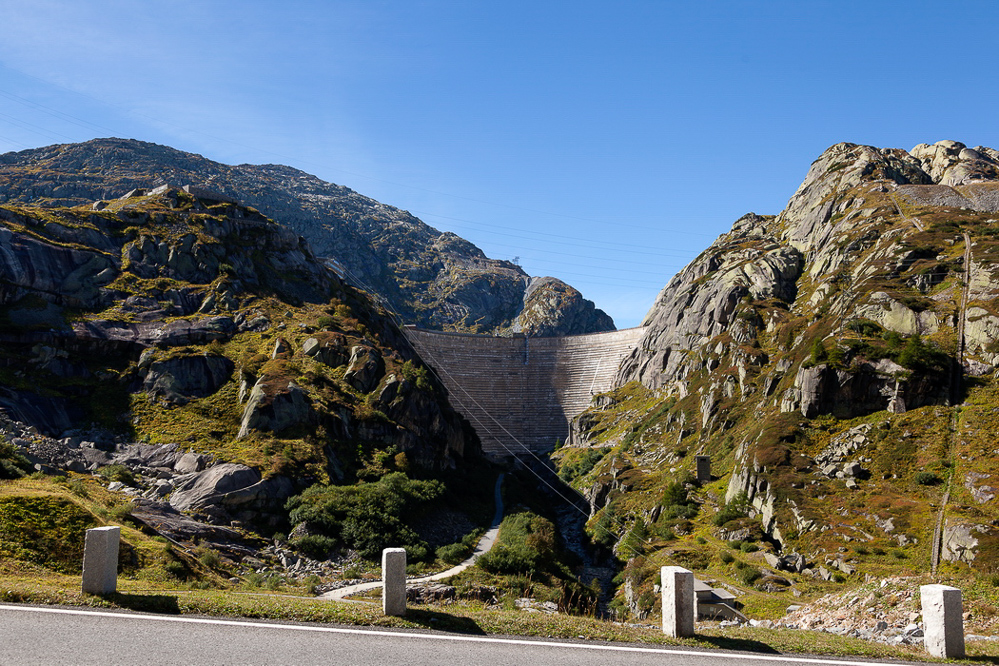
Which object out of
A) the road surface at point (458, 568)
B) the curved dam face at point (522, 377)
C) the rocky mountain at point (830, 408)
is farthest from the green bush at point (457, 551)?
the curved dam face at point (522, 377)

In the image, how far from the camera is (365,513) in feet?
134

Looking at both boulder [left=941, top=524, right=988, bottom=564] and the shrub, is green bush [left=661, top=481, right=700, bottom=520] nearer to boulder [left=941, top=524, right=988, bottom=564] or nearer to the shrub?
boulder [left=941, top=524, right=988, bottom=564]

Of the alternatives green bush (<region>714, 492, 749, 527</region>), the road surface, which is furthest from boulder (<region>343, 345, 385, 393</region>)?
green bush (<region>714, 492, 749, 527</region>)

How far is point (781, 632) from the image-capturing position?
14180mm

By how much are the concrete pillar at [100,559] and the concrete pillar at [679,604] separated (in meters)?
12.4

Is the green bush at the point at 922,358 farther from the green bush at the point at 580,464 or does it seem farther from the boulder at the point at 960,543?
the green bush at the point at 580,464

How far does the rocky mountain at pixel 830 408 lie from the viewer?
124 feet

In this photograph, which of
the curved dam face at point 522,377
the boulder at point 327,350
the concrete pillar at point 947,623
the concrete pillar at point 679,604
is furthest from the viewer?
the curved dam face at point 522,377

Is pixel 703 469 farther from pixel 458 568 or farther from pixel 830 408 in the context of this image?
pixel 458 568

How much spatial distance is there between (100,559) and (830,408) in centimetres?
5360

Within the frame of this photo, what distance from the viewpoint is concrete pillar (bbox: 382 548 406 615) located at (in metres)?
12.5

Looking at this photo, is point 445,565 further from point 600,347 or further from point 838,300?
point 600,347

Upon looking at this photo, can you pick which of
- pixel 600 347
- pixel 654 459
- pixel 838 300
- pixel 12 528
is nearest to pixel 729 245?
pixel 600 347

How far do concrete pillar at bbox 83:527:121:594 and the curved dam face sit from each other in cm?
8910
